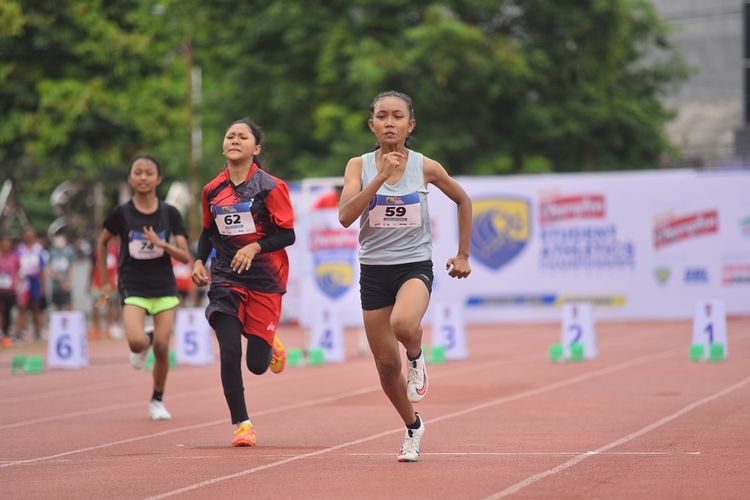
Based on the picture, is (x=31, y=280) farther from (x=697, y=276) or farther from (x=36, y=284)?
(x=697, y=276)

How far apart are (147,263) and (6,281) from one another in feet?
47.1

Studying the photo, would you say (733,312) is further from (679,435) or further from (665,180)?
(679,435)

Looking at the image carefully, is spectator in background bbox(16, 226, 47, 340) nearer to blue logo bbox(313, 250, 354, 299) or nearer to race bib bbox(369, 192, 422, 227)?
blue logo bbox(313, 250, 354, 299)

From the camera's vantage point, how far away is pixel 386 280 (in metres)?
9.00

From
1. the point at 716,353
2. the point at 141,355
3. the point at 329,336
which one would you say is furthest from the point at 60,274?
the point at 141,355

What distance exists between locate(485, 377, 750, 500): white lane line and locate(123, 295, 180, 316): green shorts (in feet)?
13.6

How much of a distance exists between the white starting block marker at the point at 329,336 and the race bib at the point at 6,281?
7.30m

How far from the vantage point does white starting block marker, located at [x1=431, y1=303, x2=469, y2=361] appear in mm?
21094

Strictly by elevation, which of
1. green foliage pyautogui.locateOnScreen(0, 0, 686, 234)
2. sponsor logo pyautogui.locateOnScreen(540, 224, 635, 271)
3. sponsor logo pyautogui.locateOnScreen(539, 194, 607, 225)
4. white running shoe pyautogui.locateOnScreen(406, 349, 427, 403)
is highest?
green foliage pyautogui.locateOnScreen(0, 0, 686, 234)

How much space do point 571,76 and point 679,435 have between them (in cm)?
3327

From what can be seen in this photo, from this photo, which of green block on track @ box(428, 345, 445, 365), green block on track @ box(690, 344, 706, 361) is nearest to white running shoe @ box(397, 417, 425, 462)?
green block on track @ box(690, 344, 706, 361)

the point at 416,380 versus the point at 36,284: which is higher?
the point at 36,284

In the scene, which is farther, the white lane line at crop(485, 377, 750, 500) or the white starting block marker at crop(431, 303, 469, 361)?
the white starting block marker at crop(431, 303, 469, 361)

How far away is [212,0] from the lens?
43.9 meters
